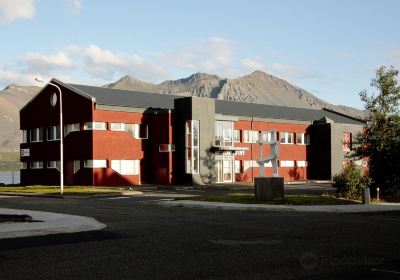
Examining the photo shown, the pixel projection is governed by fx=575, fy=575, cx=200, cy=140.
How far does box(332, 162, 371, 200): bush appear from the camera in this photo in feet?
107

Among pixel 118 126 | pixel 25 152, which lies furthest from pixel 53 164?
pixel 118 126

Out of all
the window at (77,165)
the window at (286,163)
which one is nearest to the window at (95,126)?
the window at (77,165)

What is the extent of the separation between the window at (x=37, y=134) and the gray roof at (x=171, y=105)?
761 centimetres

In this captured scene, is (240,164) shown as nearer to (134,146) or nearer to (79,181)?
(134,146)

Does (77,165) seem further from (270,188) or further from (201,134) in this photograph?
(270,188)

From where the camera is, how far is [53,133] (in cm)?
6153

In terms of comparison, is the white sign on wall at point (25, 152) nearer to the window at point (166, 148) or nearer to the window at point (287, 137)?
the window at point (166, 148)

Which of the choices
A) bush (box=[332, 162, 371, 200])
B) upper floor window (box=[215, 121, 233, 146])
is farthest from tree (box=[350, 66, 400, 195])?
upper floor window (box=[215, 121, 233, 146])

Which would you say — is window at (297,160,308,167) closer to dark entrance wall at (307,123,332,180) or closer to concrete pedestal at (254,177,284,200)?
dark entrance wall at (307,123,332,180)

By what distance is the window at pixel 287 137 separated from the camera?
70.2 metres

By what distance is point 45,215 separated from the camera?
21.2 m

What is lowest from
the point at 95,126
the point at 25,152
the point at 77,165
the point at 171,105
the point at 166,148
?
the point at 77,165

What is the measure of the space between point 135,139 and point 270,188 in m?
30.6

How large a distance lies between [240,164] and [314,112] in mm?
22823
